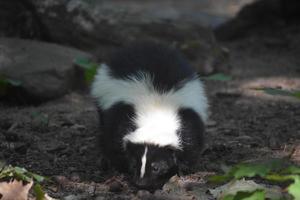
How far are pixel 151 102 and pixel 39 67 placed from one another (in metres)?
2.58

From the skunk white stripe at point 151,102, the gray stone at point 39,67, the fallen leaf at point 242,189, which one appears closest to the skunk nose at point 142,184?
the skunk white stripe at point 151,102

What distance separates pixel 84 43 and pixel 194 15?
258 centimetres

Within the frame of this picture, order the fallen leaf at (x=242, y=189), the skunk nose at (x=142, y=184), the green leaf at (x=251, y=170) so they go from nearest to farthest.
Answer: the green leaf at (x=251, y=170)
the fallen leaf at (x=242, y=189)
the skunk nose at (x=142, y=184)

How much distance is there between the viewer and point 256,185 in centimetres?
501

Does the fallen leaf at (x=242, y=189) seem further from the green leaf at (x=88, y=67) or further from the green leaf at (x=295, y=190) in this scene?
the green leaf at (x=88, y=67)

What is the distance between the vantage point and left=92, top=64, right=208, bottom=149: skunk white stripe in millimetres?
5547

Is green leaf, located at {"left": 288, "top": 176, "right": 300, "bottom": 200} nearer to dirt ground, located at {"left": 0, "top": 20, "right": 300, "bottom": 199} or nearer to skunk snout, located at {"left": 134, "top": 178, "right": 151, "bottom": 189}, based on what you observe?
dirt ground, located at {"left": 0, "top": 20, "right": 300, "bottom": 199}

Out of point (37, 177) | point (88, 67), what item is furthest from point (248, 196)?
point (88, 67)

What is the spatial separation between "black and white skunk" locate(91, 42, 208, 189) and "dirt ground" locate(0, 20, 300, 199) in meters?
0.23

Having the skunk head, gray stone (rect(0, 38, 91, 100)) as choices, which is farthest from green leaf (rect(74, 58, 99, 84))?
the skunk head

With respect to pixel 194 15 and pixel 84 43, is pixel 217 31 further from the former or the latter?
pixel 84 43

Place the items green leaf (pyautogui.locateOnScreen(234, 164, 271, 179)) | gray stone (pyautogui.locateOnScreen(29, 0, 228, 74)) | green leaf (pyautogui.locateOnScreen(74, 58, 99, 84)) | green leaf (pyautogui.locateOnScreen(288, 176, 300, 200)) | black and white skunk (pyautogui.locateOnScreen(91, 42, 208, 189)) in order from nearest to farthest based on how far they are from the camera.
Result: green leaf (pyautogui.locateOnScreen(288, 176, 300, 200))
green leaf (pyautogui.locateOnScreen(234, 164, 271, 179))
black and white skunk (pyautogui.locateOnScreen(91, 42, 208, 189))
green leaf (pyautogui.locateOnScreen(74, 58, 99, 84))
gray stone (pyautogui.locateOnScreen(29, 0, 228, 74))

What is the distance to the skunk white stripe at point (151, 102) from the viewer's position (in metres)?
5.55

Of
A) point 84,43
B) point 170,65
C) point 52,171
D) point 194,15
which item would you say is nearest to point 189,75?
point 170,65
